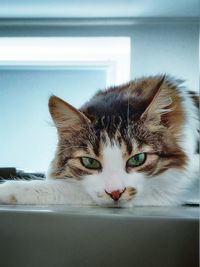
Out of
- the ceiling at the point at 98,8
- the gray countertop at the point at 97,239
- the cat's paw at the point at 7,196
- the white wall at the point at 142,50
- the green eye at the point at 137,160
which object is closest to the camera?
the gray countertop at the point at 97,239

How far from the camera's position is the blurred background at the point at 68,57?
192 cm

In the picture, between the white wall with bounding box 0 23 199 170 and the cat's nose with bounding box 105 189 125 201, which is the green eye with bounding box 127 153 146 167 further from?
the white wall with bounding box 0 23 199 170

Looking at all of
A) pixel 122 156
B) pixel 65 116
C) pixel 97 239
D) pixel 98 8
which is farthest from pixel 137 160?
pixel 98 8

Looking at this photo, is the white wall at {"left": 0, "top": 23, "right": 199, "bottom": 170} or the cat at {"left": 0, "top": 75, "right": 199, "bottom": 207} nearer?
the cat at {"left": 0, "top": 75, "right": 199, "bottom": 207}

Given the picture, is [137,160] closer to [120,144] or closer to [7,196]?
[120,144]

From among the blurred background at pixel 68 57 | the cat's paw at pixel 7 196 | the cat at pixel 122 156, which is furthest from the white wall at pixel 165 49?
the cat's paw at pixel 7 196

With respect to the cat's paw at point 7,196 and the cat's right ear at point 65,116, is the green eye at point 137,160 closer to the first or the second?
the cat's right ear at point 65,116

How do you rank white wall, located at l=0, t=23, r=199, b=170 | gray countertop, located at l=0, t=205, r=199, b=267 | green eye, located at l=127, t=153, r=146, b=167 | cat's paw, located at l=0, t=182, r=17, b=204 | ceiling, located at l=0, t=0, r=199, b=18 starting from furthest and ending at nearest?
white wall, located at l=0, t=23, r=199, b=170
ceiling, located at l=0, t=0, r=199, b=18
green eye, located at l=127, t=153, r=146, b=167
cat's paw, located at l=0, t=182, r=17, b=204
gray countertop, located at l=0, t=205, r=199, b=267

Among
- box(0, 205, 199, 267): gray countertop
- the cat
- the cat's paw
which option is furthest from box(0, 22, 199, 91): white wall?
box(0, 205, 199, 267): gray countertop

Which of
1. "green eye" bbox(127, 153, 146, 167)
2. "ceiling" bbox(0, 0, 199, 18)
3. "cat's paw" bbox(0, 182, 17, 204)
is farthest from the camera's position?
"ceiling" bbox(0, 0, 199, 18)

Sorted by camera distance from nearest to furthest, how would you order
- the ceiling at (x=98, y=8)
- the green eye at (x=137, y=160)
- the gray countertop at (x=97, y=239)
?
the gray countertop at (x=97, y=239) → the green eye at (x=137, y=160) → the ceiling at (x=98, y=8)

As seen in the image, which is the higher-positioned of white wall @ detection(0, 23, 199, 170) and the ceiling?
the ceiling

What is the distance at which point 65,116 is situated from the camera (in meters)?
0.93

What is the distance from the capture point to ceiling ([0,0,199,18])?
1.79 m
